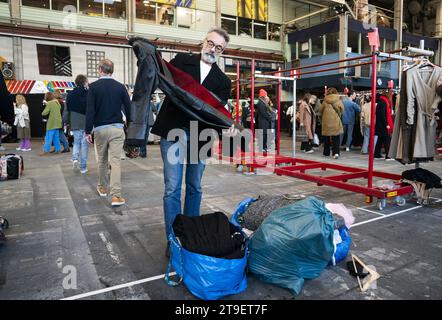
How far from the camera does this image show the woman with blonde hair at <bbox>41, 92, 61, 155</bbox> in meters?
9.04

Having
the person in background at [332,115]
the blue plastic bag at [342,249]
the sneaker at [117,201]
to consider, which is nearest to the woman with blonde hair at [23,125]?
the sneaker at [117,201]

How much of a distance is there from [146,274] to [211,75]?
1.62 metres

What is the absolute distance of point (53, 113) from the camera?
360 inches

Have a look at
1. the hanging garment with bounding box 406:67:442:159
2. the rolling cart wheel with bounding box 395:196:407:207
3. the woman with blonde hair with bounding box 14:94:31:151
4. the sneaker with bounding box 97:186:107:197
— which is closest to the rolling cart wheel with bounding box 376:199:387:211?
the rolling cart wheel with bounding box 395:196:407:207

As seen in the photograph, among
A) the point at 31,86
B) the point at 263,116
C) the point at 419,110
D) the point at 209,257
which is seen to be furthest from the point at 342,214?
the point at 31,86

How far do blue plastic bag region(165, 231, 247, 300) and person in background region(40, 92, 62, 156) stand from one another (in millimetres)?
8197

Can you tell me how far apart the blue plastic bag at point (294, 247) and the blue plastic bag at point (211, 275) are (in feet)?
0.60

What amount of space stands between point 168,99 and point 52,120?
7.83 metres

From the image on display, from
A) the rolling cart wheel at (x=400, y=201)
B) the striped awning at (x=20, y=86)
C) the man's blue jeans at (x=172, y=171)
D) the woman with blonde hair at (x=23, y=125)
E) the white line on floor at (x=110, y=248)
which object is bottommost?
the white line on floor at (x=110, y=248)

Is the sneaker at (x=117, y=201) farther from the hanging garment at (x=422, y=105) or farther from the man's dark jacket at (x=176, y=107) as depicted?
the hanging garment at (x=422, y=105)

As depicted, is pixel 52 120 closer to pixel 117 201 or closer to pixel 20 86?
pixel 117 201

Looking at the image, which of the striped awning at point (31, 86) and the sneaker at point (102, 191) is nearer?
the sneaker at point (102, 191)

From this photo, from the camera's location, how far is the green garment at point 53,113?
901cm

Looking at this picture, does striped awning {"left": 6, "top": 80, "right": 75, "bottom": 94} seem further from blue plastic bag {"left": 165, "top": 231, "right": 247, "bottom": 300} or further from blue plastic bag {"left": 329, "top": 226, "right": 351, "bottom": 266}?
blue plastic bag {"left": 329, "top": 226, "right": 351, "bottom": 266}
